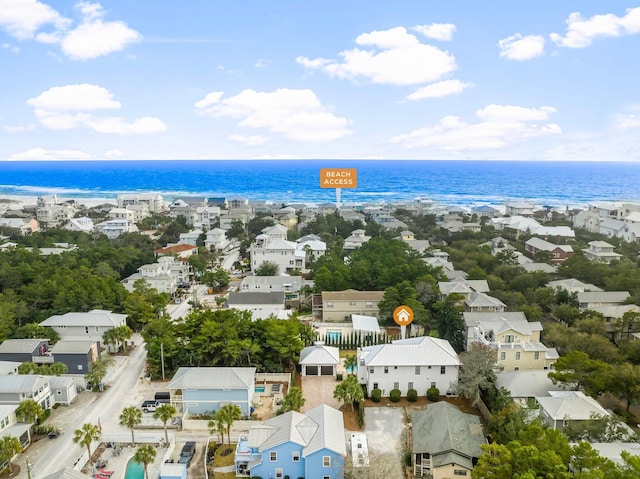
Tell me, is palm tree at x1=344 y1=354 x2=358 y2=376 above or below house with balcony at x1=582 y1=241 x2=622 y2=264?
below

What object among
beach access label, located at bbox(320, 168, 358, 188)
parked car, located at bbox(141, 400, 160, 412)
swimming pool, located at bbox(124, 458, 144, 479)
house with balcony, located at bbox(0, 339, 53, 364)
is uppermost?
beach access label, located at bbox(320, 168, 358, 188)

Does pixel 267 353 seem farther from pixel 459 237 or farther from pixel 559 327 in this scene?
pixel 459 237

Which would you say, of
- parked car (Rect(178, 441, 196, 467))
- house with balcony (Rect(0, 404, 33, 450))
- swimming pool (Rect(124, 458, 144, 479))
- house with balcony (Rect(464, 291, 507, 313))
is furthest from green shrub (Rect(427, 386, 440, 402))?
house with balcony (Rect(0, 404, 33, 450))

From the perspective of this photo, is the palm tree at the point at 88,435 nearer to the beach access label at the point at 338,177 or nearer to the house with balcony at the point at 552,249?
the beach access label at the point at 338,177

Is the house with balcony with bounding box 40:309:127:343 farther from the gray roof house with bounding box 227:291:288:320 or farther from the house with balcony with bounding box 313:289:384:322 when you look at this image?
the house with balcony with bounding box 313:289:384:322

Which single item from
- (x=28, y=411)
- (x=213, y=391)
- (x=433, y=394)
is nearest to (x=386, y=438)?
(x=433, y=394)

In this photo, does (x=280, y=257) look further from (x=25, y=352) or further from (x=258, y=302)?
(x=25, y=352)

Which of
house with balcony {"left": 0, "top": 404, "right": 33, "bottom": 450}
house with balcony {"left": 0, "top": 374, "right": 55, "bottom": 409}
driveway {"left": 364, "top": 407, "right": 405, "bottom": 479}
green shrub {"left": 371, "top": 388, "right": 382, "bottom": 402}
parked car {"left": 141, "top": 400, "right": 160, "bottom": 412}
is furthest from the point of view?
green shrub {"left": 371, "top": 388, "right": 382, "bottom": 402}

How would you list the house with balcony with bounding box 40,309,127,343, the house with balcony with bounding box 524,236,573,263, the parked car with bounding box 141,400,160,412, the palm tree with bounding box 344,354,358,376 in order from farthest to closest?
the house with balcony with bounding box 524,236,573,263 → the house with balcony with bounding box 40,309,127,343 → the palm tree with bounding box 344,354,358,376 → the parked car with bounding box 141,400,160,412
